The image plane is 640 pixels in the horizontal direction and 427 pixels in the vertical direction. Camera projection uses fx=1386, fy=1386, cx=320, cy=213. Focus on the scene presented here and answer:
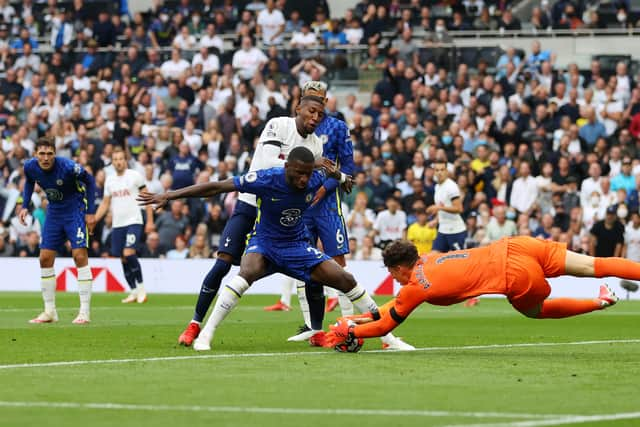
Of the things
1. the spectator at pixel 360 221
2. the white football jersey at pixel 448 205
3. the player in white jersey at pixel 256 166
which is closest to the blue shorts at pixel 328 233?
the player in white jersey at pixel 256 166

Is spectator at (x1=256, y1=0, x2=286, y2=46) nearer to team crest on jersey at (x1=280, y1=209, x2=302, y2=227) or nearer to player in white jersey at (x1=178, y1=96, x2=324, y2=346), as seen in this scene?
player in white jersey at (x1=178, y1=96, x2=324, y2=346)

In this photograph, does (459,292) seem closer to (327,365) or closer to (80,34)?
(327,365)

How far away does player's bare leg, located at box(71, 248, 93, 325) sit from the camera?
17.4 m

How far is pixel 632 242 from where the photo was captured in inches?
1037

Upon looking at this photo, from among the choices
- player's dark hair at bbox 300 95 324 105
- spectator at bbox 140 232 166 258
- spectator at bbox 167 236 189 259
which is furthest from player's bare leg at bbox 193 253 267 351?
spectator at bbox 140 232 166 258

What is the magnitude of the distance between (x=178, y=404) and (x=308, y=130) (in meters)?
5.54

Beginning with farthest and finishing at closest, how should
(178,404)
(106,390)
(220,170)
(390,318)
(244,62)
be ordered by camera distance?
1. (244,62)
2. (220,170)
3. (390,318)
4. (106,390)
5. (178,404)

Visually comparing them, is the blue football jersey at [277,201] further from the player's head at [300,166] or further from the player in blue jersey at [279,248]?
the player's head at [300,166]

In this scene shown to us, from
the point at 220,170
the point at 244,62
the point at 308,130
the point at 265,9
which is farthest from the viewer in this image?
the point at 265,9

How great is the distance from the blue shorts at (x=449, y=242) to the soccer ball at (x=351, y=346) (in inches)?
433

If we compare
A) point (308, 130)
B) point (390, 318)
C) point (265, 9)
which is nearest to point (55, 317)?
point (308, 130)

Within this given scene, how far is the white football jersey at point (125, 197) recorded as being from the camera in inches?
928

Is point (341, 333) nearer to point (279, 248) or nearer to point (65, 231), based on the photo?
point (279, 248)

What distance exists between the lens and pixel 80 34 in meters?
37.1
